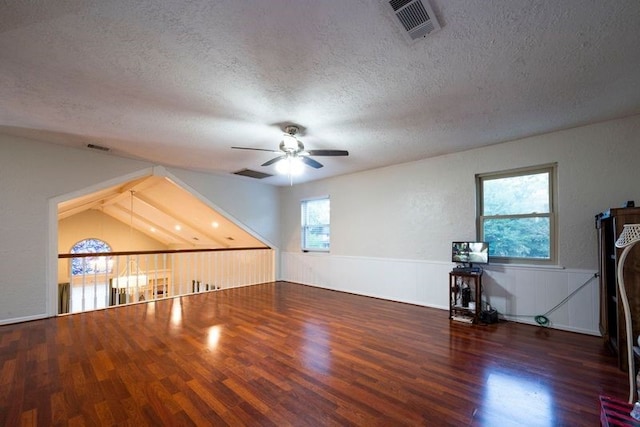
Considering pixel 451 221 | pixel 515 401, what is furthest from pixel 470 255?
pixel 515 401

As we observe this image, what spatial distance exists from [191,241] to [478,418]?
397 inches

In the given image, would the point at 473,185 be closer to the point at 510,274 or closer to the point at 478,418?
the point at 510,274

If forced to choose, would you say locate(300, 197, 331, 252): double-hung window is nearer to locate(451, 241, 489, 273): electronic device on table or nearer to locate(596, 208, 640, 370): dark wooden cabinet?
locate(451, 241, 489, 273): electronic device on table

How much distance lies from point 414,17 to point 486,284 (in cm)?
370

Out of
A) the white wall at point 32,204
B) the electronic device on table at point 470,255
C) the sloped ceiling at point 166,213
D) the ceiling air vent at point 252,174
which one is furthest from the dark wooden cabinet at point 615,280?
the white wall at point 32,204

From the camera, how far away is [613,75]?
2188 mm

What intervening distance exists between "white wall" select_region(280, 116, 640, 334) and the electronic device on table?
21 centimetres

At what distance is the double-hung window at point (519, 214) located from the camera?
355 cm

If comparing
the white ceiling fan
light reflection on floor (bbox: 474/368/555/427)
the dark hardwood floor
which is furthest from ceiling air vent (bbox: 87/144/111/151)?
light reflection on floor (bbox: 474/368/555/427)

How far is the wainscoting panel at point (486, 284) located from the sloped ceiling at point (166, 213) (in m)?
2.02

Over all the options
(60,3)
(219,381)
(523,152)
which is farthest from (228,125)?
(523,152)

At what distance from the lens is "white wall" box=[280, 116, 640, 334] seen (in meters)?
3.16

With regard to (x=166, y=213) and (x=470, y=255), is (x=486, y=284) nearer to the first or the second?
(x=470, y=255)

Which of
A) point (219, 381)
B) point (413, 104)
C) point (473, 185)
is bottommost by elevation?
point (219, 381)
